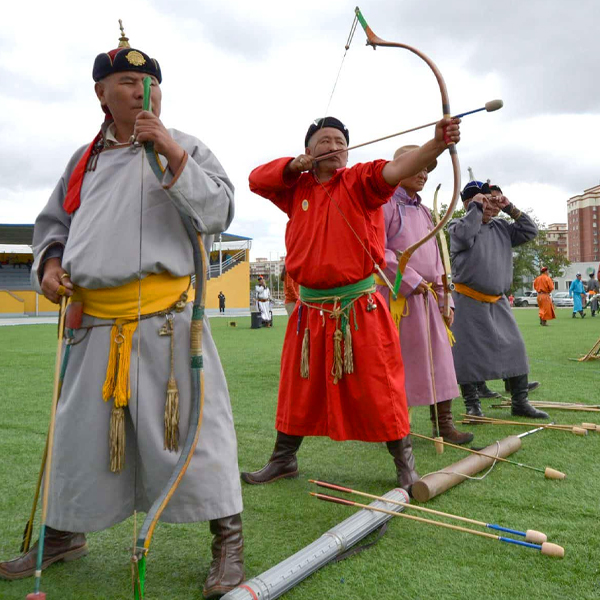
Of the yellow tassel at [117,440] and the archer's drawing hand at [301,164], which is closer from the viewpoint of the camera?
the yellow tassel at [117,440]

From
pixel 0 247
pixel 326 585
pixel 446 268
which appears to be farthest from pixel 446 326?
pixel 0 247

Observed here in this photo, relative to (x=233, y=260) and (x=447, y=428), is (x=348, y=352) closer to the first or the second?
(x=447, y=428)

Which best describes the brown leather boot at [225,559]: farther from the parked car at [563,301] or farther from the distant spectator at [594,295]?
the parked car at [563,301]

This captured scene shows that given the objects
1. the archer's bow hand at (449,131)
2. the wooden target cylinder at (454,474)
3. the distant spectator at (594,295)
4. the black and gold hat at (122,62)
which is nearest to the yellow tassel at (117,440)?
the black and gold hat at (122,62)

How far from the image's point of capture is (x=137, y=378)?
1.82 m

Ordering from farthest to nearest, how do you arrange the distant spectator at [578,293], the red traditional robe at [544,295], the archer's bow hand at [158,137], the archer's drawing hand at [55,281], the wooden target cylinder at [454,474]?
1. the distant spectator at [578,293]
2. the red traditional robe at [544,295]
3. the wooden target cylinder at [454,474]
4. the archer's drawing hand at [55,281]
5. the archer's bow hand at [158,137]

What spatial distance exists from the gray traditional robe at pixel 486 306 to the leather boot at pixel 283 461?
182 centimetres

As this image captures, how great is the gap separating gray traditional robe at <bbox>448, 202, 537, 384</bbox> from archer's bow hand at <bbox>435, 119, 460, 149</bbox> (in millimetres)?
2166

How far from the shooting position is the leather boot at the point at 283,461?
2.89 meters

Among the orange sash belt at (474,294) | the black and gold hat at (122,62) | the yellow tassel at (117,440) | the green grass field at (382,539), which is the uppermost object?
the black and gold hat at (122,62)

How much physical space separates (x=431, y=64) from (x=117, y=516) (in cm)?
199

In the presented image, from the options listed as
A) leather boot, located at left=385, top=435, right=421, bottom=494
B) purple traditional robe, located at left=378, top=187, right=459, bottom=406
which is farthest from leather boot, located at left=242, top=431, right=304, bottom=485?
purple traditional robe, located at left=378, top=187, right=459, bottom=406

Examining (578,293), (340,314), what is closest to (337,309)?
(340,314)

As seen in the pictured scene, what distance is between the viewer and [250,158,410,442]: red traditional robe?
8.71 feet
